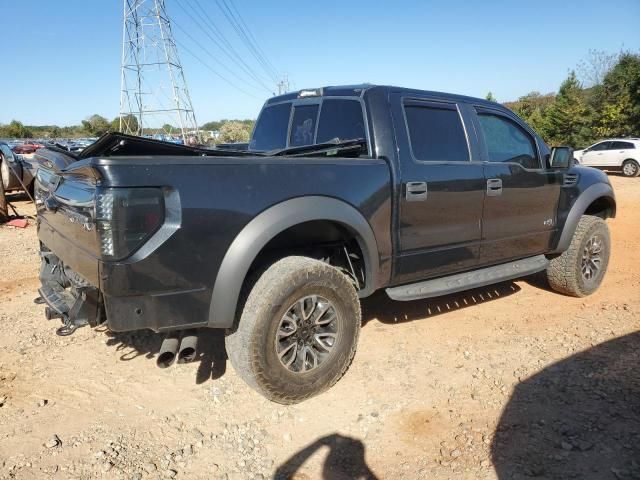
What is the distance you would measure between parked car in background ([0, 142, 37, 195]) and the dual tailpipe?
9.30 meters

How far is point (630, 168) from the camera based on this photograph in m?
18.0

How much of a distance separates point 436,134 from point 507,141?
3.23 ft

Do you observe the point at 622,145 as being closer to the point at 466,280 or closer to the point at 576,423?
the point at 466,280

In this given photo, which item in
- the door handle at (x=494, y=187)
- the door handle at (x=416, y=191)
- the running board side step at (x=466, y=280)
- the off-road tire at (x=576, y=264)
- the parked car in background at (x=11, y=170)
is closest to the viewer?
the door handle at (x=416, y=191)

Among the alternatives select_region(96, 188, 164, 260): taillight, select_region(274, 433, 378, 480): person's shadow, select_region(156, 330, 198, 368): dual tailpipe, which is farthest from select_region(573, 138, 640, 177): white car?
select_region(96, 188, 164, 260): taillight

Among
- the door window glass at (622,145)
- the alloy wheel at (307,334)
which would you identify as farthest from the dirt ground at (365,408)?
the door window glass at (622,145)

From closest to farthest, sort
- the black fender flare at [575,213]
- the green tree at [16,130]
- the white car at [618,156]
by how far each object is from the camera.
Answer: the black fender flare at [575,213] → the white car at [618,156] → the green tree at [16,130]

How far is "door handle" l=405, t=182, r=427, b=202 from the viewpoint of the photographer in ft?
11.2

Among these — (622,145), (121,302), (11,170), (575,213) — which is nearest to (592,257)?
(575,213)

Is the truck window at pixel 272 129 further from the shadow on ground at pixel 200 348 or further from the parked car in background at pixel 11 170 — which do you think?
the parked car in background at pixel 11 170

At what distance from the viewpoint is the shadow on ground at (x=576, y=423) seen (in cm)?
247

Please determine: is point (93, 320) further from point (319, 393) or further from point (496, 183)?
point (496, 183)

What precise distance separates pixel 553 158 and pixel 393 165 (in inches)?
81.6

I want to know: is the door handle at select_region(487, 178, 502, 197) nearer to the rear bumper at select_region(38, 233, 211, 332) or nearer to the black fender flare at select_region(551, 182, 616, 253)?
the black fender flare at select_region(551, 182, 616, 253)
